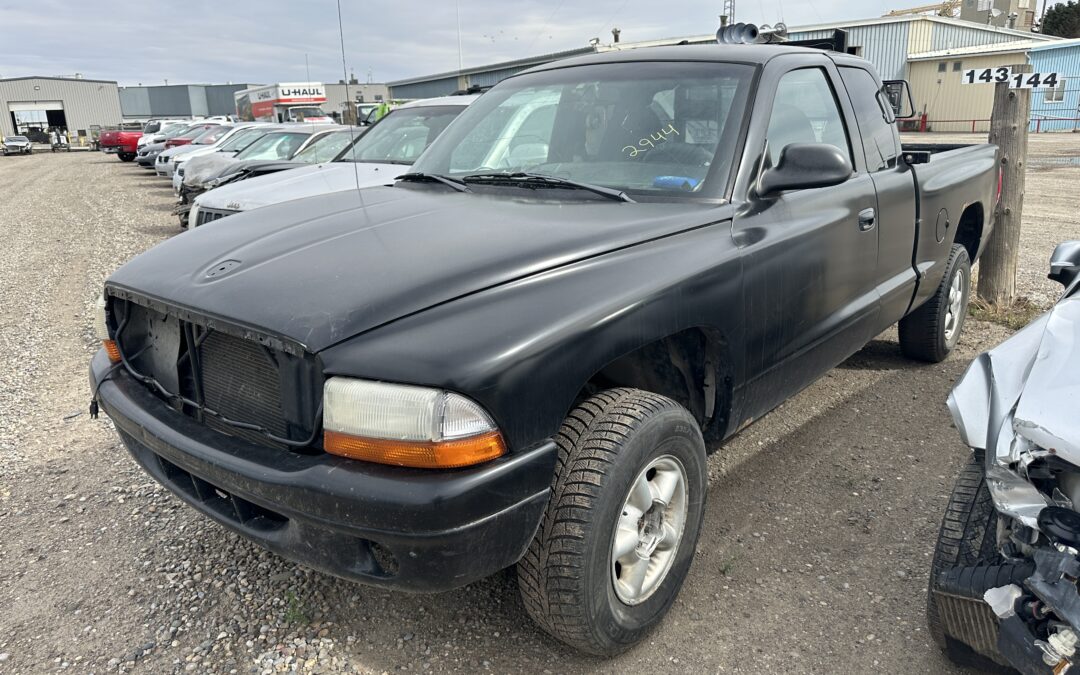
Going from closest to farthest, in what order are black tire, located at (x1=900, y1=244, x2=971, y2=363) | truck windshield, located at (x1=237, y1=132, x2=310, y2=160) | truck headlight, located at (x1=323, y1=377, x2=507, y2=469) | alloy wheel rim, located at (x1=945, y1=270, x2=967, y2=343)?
1. truck headlight, located at (x1=323, y1=377, x2=507, y2=469)
2. black tire, located at (x1=900, y1=244, x2=971, y2=363)
3. alloy wheel rim, located at (x1=945, y1=270, x2=967, y2=343)
4. truck windshield, located at (x1=237, y1=132, x2=310, y2=160)

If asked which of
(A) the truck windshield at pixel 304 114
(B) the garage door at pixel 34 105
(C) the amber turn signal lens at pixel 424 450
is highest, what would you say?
(B) the garage door at pixel 34 105

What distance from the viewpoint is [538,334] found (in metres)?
A: 1.99

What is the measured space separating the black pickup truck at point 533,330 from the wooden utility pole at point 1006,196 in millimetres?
2872

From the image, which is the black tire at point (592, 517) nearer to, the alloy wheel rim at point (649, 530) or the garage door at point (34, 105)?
the alloy wheel rim at point (649, 530)

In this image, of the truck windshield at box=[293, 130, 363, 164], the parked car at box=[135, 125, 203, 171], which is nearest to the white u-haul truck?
the parked car at box=[135, 125, 203, 171]

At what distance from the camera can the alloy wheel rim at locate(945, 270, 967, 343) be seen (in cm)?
487

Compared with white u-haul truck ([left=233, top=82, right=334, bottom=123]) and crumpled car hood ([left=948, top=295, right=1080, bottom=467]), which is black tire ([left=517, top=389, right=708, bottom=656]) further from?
white u-haul truck ([left=233, top=82, right=334, bottom=123])

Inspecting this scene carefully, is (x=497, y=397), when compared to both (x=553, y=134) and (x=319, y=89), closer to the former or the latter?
(x=553, y=134)

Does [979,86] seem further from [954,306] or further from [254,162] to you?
[954,306]

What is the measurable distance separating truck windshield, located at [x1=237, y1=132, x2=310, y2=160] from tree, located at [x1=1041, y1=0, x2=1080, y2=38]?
200ft

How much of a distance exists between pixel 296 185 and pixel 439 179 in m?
3.65

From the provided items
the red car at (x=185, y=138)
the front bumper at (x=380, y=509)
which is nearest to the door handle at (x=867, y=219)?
the front bumper at (x=380, y=509)

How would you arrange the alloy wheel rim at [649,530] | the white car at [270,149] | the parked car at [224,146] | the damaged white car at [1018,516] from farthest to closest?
the parked car at [224,146]
the white car at [270,149]
the alloy wheel rim at [649,530]
the damaged white car at [1018,516]

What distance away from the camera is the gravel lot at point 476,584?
8.03 ft
